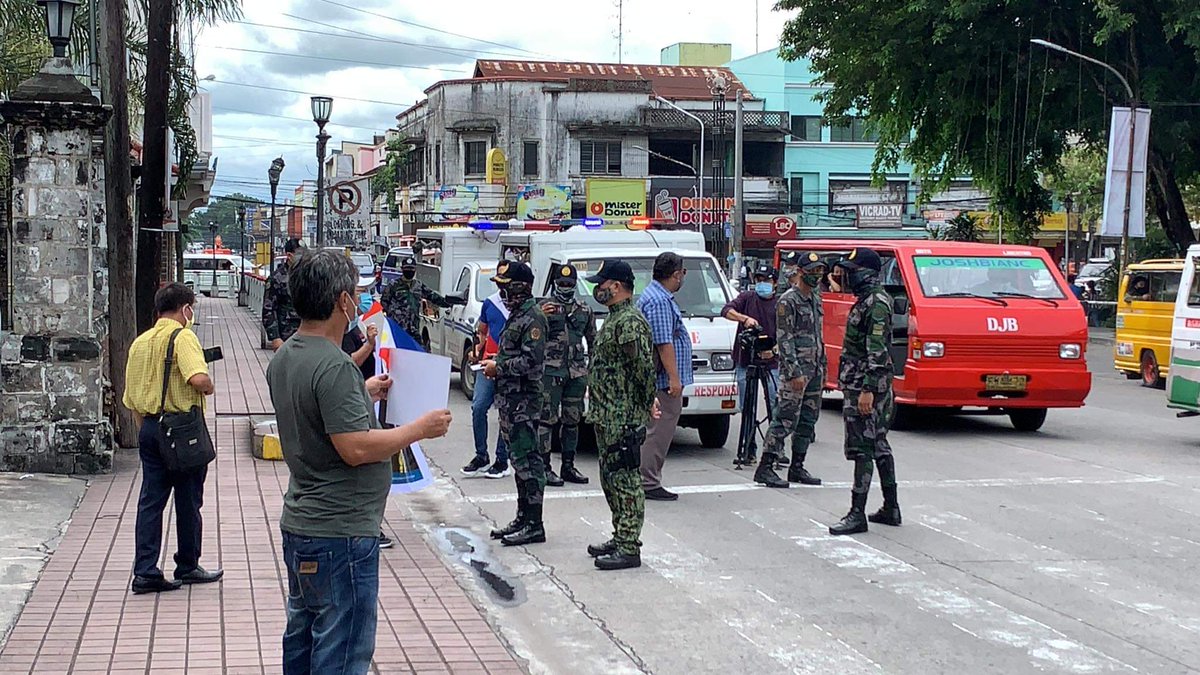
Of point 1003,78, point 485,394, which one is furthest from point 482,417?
point 1003,78

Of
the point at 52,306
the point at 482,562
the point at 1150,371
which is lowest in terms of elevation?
the point at 482,562

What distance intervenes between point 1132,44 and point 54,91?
82.5 feet

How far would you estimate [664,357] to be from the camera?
927 centimetres

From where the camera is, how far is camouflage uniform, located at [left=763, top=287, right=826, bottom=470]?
1102 centimetres

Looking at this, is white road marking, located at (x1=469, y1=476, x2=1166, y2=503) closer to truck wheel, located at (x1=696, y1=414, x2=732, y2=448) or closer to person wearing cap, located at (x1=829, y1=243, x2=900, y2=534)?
person wearing cap, located at (x1=829, y1=243, x2=900, y2=534)

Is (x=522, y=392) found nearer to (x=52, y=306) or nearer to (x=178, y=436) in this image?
(x=178, y=436)

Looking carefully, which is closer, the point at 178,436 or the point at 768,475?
the point at 178,436

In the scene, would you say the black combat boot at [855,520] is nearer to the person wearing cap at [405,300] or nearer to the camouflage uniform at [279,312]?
the camouflage uniform at [279,312]

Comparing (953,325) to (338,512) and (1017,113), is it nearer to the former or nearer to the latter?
(338,512)

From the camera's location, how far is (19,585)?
736cm

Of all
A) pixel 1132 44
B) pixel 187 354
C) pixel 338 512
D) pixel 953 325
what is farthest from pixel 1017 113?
pixel 338 512

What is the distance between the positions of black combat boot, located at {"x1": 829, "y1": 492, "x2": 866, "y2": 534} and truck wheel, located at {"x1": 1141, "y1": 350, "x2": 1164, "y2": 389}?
13136mm

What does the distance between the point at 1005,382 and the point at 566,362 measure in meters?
5.71

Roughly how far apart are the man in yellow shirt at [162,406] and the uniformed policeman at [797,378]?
17.0 feet
